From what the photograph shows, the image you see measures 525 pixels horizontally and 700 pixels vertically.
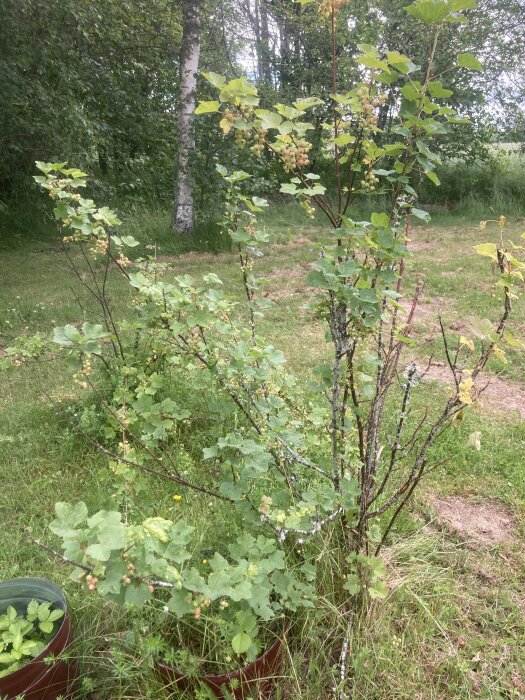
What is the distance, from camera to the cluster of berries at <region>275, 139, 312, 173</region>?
1372mm

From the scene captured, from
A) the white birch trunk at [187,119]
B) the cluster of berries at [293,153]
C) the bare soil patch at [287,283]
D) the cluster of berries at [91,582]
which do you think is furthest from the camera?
the white birch trunk at [187,119]

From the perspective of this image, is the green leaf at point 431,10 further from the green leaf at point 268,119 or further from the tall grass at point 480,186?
the tall grass at point 480,186

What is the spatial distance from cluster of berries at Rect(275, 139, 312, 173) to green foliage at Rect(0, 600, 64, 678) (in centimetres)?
146

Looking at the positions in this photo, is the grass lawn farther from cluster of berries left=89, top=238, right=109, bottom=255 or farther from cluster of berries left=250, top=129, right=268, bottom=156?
cluster of berries left=89, top=238, right=109, bottom=255

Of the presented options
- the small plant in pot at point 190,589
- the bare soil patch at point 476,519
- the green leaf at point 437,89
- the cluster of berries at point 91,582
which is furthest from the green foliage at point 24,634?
the green leaf at point 437,89

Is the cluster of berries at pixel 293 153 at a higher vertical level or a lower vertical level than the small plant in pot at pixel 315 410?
higher

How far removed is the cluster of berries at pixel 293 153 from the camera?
4.50 feet

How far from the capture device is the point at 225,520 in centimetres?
188

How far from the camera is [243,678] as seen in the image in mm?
Answer: 1357

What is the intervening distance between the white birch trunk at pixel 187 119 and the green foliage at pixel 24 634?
6839 millimetres

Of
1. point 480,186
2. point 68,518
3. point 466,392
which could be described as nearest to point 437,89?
point 466,392

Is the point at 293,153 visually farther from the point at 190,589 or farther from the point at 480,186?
the point at 480,186

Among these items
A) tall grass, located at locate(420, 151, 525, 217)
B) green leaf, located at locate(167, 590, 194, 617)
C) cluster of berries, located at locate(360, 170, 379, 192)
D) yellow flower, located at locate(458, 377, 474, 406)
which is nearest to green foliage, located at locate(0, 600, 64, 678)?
green leaf, located at locate(167, 590, 194, 617)

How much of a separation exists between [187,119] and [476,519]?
6.76 metres
